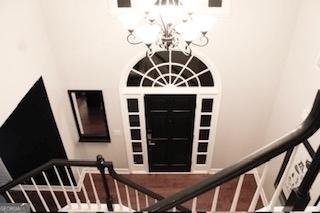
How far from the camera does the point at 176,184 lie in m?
6.09

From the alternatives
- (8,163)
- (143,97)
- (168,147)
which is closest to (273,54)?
(143,97)

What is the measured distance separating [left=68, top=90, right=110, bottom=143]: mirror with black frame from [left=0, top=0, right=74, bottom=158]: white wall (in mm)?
685

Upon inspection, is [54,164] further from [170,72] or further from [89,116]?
[89,116]

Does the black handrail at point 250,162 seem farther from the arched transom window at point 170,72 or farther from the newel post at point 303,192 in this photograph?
the arched transom window at point 170,72

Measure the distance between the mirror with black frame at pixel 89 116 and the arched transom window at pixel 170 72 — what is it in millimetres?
831

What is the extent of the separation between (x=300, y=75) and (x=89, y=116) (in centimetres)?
521

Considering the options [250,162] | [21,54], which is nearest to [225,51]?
[21,54]

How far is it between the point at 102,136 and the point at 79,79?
139 centimetres

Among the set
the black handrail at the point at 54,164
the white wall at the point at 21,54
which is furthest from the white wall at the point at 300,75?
the white wall at the point at 21,54

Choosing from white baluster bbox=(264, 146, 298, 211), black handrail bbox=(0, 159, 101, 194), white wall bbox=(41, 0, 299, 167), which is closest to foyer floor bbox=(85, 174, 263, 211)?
white wall bbox=(41, 0, 299, 167)

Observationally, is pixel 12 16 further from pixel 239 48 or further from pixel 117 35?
pixel 239 48

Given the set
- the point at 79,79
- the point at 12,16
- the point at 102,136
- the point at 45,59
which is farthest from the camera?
the point at 102,136

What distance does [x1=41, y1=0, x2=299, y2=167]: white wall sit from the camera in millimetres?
4176

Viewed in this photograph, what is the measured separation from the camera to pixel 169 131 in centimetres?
564
